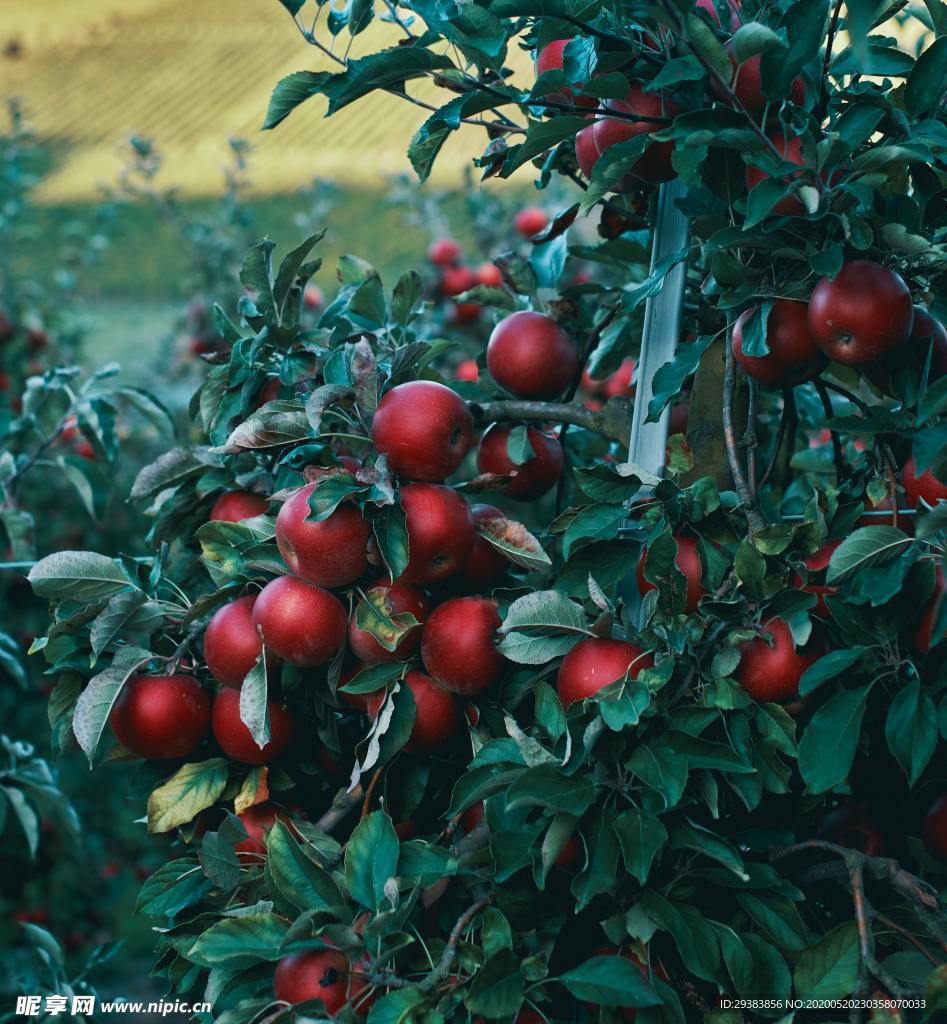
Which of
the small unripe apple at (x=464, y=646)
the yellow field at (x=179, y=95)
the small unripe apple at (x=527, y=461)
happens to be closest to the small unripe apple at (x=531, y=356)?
the small unripe apple at (x=527, y=461)

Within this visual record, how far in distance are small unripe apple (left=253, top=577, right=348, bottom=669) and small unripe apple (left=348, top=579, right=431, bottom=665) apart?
2 centimetres

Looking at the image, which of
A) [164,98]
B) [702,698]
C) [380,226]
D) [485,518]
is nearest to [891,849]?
[702,698]

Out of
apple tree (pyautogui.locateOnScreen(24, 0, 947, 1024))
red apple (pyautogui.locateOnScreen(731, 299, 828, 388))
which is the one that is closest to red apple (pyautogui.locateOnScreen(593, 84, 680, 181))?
apple tree (pyautogui.locateOnScreen(24, 0, 947, 1024))

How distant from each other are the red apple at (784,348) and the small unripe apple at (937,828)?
35cm

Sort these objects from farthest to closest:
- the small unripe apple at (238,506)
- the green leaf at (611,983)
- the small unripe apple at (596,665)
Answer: the small unripe apple at (238,506), the small unripe apple at (596,665), the green leaf at (611,983)

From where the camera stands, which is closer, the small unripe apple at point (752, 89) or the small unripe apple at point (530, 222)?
the small unripe apple at point (752, 89)

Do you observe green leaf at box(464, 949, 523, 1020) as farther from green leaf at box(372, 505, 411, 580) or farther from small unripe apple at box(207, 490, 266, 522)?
small unripe apple at box(207, 490, 266, 522)

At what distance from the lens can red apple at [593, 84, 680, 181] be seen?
81 cm

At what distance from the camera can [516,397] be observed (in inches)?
41.4

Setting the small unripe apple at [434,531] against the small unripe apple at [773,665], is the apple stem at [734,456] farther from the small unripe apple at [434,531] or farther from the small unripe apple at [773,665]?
the small unripe apple at [434,531]

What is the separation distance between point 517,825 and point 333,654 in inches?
8.4

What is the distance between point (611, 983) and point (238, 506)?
Result: 0.55 meters

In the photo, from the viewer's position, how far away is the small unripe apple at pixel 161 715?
895 mm

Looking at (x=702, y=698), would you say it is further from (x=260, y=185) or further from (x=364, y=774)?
(x=260, y=185)
